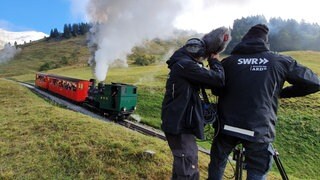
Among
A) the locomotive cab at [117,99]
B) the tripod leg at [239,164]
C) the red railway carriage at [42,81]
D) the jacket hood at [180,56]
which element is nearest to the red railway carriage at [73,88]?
the locomotive cab at [117,99]

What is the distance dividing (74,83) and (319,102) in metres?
21.4

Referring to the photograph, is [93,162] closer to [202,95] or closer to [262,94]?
[202,95]

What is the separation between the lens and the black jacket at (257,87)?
4719 millimetres

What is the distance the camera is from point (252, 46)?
4.96 meters

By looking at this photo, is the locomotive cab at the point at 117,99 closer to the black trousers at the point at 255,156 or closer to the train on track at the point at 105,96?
the train on track at the point at 105,96

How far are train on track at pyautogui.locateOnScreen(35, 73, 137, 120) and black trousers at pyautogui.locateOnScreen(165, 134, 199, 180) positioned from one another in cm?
1825

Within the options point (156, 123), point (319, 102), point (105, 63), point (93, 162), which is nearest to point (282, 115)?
point (319, 102)

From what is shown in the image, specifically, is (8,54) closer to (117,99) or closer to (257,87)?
(117,99)

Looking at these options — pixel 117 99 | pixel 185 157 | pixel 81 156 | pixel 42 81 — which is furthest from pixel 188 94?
pixel 42 81

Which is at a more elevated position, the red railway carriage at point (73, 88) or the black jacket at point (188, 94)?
the black jacket at point (188, 94)

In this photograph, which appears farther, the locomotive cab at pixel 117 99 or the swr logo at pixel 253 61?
the locomotive cab at pixel 117 99

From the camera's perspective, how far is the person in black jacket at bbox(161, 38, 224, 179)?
4.79 meters

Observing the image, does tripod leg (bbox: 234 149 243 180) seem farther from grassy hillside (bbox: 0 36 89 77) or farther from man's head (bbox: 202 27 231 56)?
grassy hillside (bbox: 0 36 89 77)

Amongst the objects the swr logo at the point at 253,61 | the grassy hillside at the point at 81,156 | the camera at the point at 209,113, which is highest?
the swr logo at the point at 253,61
